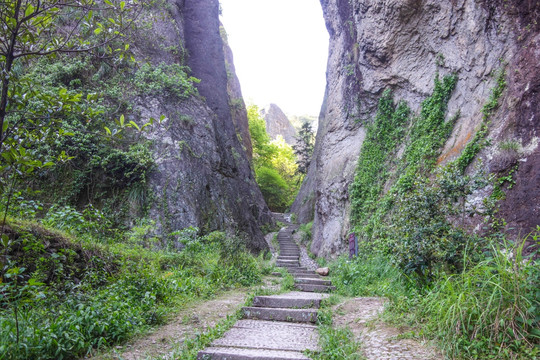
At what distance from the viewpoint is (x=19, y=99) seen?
8.07 ft

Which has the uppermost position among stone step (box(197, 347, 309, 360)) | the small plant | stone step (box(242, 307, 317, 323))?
the small plant

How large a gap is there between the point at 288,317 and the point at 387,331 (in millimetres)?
1742

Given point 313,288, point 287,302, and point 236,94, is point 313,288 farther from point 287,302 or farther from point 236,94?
point 236,94

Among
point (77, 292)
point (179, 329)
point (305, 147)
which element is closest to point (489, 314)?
point (179, 329)

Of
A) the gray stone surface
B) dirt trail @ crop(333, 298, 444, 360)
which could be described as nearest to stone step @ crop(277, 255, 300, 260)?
the gray stone surface

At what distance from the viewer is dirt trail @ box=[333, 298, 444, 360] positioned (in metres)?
3.30

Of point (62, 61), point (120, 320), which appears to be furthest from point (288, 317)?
point (62, 61)

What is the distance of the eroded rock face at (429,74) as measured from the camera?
6.71 metres

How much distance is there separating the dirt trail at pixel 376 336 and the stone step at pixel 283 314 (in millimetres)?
412

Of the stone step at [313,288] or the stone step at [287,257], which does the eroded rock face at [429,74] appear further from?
the stone step at [313,288]

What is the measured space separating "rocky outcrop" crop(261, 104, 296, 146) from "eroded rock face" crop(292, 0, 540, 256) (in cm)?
4659

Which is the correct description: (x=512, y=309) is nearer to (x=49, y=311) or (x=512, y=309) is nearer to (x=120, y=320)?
(x=120, y=320)

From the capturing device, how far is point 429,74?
1015 cm

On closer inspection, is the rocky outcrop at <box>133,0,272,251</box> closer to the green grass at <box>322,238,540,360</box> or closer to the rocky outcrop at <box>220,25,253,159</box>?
the rocky outcrop at <box>220,25,253,159</box>
